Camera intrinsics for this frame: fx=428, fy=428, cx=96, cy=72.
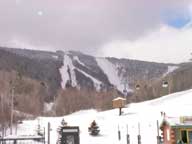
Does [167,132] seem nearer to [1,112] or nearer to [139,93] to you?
[1,112]

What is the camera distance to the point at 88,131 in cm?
4450

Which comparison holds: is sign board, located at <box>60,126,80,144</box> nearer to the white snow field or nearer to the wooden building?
the wooden building

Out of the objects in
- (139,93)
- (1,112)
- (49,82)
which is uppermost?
(49,82)

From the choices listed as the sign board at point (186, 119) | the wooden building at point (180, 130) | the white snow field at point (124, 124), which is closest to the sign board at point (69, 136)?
the wooden building at point (180, 130)

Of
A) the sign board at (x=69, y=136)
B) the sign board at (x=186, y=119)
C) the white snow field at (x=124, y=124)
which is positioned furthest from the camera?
the white snow field at (x=124, y=124)

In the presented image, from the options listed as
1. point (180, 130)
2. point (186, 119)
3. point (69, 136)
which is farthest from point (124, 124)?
point (186, 119)

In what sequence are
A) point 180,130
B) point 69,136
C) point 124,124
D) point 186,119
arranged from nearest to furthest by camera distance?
point 186,119 → point 180,130 → point 69,136 → point 124,124

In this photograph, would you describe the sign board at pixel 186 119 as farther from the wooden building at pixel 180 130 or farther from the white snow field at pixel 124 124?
the white snow field at pixel 124 124

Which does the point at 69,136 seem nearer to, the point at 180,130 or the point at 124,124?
the point at 180,130

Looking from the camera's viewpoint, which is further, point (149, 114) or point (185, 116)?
point (149, 114)

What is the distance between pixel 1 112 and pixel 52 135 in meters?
15.9

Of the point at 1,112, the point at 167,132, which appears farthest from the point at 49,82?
the point at 167,132

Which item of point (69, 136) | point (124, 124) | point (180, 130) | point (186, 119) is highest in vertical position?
point (124, 124)

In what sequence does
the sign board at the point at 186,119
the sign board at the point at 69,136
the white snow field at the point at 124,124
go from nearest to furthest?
the sign board at the point at 186,119
the sign board at the point at 69,136
the white snow field at the point at 124,124
